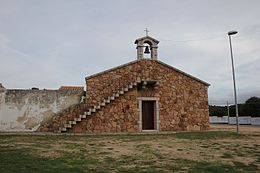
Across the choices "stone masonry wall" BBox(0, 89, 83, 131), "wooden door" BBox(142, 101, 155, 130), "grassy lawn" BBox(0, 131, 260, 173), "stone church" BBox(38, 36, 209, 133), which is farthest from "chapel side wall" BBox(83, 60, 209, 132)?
"grassy lawn" BBox(0, 131, 260, 173)

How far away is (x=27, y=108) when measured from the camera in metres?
19.2

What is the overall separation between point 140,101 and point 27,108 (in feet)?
25.2

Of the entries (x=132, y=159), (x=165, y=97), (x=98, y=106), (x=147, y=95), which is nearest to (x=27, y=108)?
(x=98, y=106)

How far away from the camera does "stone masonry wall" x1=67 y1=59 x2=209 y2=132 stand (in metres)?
19.5

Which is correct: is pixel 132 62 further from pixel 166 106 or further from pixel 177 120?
pixel 177 120

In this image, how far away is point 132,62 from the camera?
20.6 metres

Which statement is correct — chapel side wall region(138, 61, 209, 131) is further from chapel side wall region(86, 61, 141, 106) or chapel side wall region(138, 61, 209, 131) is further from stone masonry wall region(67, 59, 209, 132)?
chapel side wall region(86, 61, 141, 106)

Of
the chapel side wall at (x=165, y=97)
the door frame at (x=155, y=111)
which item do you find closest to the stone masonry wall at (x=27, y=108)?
the chapel side wall at (x=165, y=97)

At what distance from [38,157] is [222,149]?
22.3 feet

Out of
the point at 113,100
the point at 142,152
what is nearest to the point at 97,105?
the point at 113,100

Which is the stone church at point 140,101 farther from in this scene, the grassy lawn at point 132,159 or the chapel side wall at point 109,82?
the grassy lawn at point 132,159

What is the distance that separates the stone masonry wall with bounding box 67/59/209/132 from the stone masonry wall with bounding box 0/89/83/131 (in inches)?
85.3

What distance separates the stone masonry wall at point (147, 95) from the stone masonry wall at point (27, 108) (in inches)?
85.3

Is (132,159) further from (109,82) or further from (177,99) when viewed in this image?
(177,99)
